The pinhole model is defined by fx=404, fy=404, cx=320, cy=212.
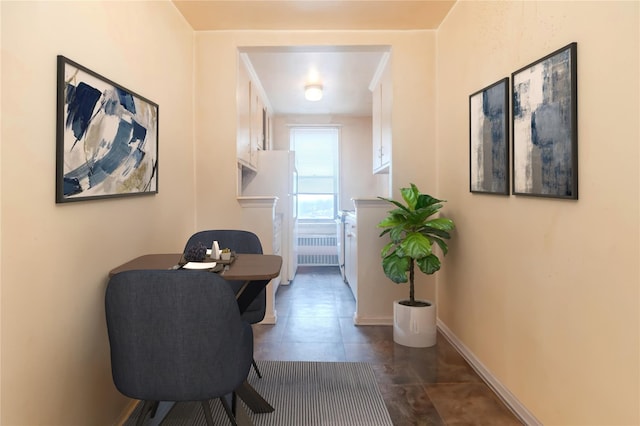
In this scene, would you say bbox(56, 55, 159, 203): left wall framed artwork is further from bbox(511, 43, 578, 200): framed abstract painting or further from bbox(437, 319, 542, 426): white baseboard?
bbox(437, 319, 542, 426): white baseboard

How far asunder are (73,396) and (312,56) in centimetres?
348

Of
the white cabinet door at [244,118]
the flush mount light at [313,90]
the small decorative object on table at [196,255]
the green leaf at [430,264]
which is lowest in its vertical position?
the green leaf at [430,264]

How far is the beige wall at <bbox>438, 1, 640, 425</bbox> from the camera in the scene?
1.47 meters

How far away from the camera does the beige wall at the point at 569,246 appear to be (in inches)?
57.7

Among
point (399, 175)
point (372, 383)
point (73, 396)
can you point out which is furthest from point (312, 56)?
point (73, 396)

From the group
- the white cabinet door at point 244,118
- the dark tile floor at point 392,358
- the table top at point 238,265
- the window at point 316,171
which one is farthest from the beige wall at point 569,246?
the window at point 316,171

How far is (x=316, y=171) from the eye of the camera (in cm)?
689

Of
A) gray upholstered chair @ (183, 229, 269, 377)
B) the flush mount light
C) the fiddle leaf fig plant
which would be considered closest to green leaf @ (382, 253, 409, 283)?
the fiddle leaf fig plant

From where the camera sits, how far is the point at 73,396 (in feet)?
5.66

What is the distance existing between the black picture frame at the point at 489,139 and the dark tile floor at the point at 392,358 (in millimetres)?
1220

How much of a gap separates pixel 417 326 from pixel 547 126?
179 centimetres

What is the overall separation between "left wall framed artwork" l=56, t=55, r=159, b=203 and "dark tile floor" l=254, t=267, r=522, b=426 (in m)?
1.58

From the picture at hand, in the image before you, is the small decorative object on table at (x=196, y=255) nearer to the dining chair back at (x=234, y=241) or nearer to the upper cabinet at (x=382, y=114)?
the dining chair back at (x=234, y=241)
